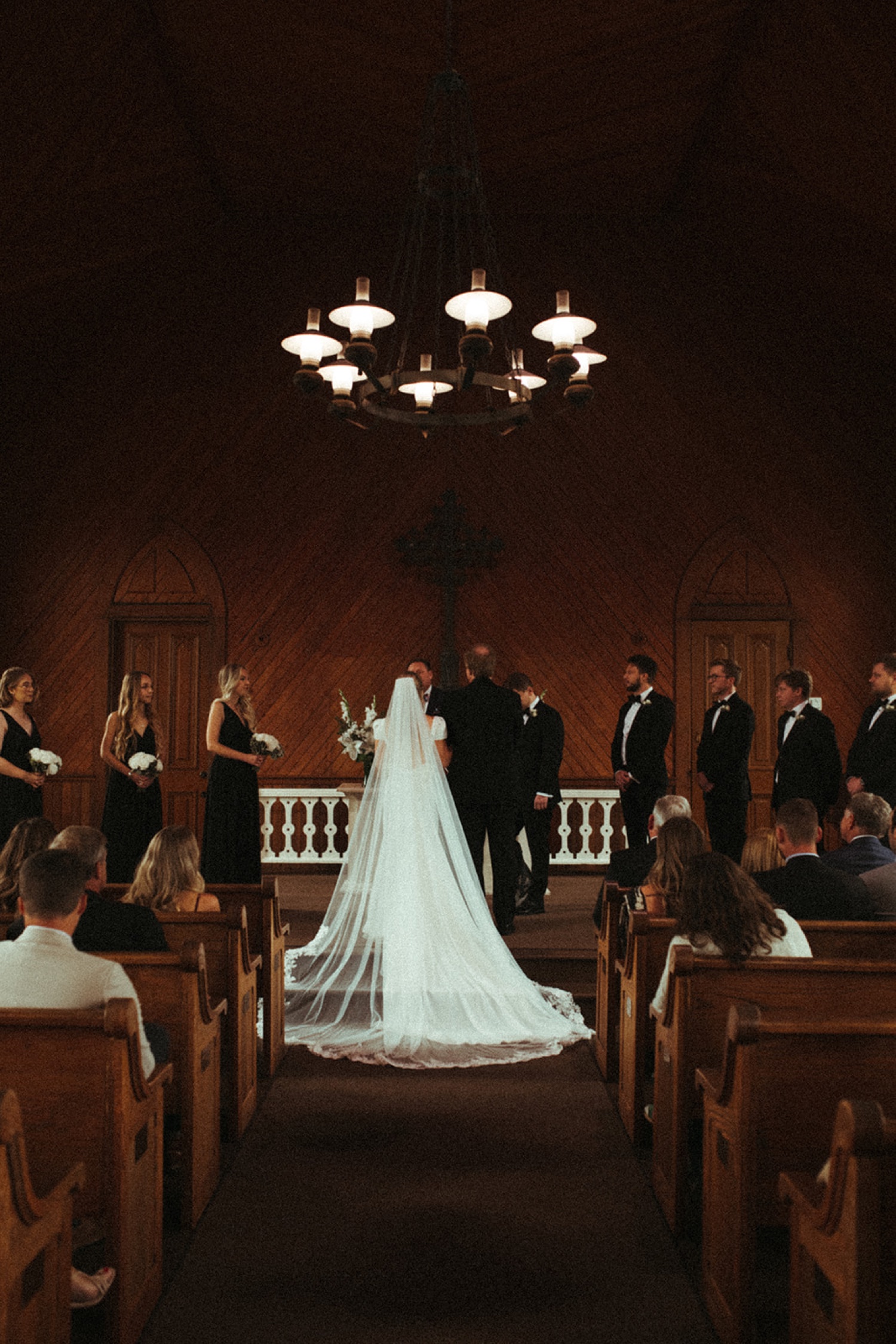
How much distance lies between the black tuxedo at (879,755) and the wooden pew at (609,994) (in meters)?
1.91

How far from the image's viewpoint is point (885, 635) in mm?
8664

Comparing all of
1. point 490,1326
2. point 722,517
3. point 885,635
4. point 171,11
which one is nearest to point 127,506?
point 171,11

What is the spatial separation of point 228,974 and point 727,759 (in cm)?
345

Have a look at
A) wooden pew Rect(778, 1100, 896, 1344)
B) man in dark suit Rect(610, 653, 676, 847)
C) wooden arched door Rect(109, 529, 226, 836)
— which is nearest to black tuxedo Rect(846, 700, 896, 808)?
man in dark suit Rect(610, 653, 676, 847)

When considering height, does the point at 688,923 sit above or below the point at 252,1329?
above

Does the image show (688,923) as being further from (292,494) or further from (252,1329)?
(292,494)

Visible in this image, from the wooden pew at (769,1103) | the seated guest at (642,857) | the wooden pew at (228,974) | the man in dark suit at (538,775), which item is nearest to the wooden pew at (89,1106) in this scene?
the wooden pew at (228,974)

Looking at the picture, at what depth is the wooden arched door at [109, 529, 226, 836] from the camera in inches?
348

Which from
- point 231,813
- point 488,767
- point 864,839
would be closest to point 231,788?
point 231,813

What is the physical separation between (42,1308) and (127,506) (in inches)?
303

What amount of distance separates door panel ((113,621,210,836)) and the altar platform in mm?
1604

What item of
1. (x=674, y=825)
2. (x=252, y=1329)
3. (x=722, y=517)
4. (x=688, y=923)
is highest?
(x=722, y=517)

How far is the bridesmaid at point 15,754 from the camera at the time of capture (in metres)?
5.64

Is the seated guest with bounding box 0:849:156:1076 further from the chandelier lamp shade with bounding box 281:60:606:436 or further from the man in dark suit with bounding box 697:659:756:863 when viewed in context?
the man in dark suit with bounding box 697:659:756:863
